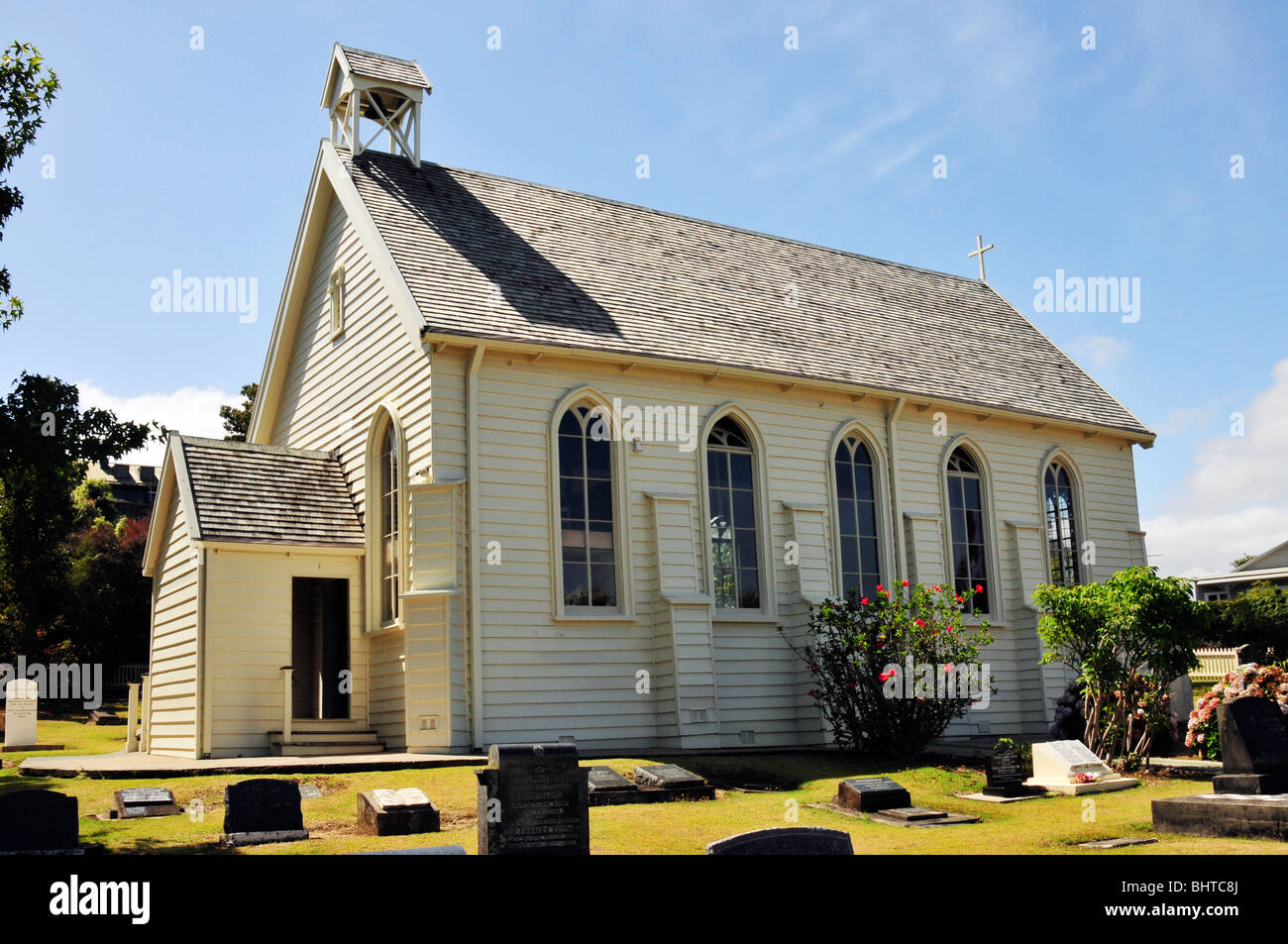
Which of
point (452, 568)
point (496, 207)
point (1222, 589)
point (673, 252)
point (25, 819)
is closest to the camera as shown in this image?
point (25, 819)

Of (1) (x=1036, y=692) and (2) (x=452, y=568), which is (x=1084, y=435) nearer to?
(1) (x=1036, y=692)

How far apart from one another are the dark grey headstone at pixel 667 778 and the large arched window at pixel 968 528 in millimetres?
10565

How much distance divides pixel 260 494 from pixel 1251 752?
Result: 580 inches

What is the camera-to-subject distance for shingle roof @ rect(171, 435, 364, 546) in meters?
18.5

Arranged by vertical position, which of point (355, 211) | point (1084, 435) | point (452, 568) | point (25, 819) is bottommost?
point (25, 819)

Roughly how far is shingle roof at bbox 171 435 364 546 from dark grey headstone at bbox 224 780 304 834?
7493 millimetres

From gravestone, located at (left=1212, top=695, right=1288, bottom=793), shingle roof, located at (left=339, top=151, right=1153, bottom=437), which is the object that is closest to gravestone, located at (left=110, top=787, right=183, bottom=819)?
shingle roof, located at (left=339, top=151, right=1153, bottom=437)

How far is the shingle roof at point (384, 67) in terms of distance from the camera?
2264 cm

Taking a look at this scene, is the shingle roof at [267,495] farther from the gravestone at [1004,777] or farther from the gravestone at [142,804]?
the gravestone at [1004,777]

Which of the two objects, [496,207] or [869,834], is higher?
[496,207]

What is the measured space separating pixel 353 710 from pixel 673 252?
11119 mm
